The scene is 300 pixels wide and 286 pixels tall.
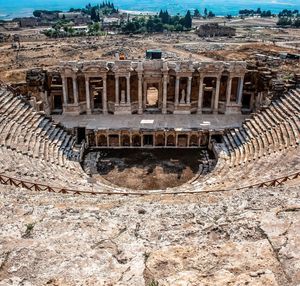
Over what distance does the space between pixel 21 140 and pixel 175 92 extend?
15197 mm

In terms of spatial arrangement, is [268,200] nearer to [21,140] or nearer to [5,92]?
[21,140]

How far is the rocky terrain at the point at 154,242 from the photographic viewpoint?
7.71 metres

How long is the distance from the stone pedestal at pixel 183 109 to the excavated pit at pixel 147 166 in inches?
208

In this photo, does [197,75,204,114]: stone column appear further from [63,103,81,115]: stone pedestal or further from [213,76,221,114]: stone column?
[63,103,81,115]: stone pedestal

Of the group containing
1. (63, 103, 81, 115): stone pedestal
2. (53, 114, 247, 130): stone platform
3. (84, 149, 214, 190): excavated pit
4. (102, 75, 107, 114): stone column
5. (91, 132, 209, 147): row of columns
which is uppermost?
(102, 75, 107, 114): stone column

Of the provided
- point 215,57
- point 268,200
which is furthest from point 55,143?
point 215,57

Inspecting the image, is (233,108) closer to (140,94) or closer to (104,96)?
(140,94)

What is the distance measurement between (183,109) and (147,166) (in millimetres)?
9006

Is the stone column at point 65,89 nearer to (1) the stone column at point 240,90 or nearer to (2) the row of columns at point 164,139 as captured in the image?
(2) the row of columns at point 164,139

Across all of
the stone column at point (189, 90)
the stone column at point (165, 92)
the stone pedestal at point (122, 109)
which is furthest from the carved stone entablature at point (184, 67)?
the stone pedestal at point (122, 109)

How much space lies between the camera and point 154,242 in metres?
9.16

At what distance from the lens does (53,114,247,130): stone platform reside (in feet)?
102

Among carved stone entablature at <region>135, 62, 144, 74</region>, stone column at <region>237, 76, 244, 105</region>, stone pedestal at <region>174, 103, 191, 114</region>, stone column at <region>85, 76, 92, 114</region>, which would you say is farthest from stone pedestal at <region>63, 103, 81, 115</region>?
stone column at <region>237, 76, 244, 105</region>

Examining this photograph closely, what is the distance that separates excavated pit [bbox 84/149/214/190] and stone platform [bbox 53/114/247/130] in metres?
2.23
